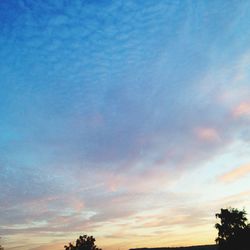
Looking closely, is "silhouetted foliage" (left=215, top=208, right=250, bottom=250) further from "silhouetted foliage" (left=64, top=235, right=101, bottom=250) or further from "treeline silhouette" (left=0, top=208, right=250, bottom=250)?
"silhouetted foliage" (left=64, top=235, right=101, bottom=250)

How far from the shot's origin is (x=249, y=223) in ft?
234

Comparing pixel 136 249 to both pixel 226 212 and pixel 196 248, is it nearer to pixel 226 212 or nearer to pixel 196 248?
pixel 196 248

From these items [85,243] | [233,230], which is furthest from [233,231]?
[85,243]

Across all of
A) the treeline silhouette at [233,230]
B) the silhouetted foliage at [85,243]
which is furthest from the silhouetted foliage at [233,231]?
the silhouetted foliage at [85,243]

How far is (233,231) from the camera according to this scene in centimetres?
6981

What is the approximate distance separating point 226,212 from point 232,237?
225 inches

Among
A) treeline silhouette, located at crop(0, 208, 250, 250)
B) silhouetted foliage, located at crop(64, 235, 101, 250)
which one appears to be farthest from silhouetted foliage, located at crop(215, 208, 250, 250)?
silhouetted foliage, located at crop(64, 235, 101, 250)

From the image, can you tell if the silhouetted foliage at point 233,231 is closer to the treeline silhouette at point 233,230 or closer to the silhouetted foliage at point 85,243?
the treeline silhouette at point 233,230

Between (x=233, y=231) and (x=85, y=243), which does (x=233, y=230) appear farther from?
(x=85, y=243)

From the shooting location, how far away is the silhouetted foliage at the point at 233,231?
221ft

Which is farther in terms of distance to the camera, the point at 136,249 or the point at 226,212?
the point at 136,249

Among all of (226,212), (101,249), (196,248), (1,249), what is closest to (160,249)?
(196,248)

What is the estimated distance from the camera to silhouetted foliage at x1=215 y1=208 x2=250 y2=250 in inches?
2657

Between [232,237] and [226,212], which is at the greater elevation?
[226,212]
